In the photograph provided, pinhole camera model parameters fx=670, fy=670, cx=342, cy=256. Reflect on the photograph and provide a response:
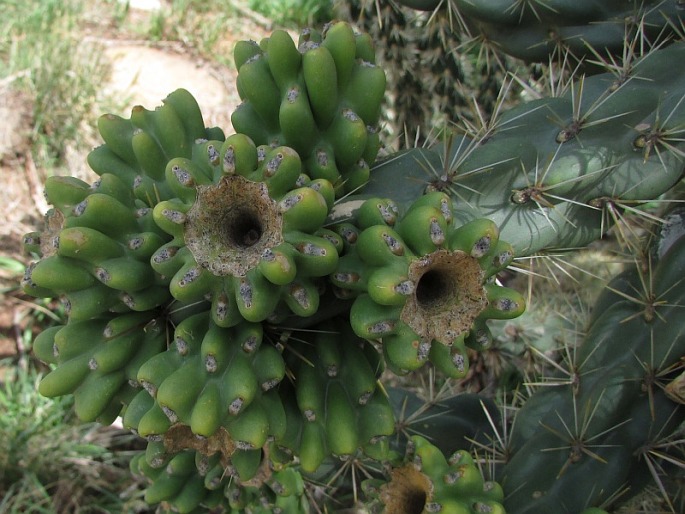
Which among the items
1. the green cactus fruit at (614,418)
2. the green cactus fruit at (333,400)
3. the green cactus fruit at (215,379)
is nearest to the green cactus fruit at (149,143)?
the green cactus fruit at (215,379)

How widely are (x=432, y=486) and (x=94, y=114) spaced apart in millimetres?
3600

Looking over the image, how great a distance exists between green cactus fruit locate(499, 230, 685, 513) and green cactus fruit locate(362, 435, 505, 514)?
195 mm

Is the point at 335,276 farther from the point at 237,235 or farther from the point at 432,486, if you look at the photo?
the point at 432,486

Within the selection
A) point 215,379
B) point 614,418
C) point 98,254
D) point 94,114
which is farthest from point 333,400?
point 94,114

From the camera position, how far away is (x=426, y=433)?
1931mm

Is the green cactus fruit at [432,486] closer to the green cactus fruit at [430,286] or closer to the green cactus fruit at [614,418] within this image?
the green cactus fruit at [614,418]

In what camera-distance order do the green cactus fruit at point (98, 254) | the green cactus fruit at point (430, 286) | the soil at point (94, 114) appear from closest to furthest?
the green cactus fruit at point (430, 286)
the green cactus fruit at point (98, 254)
the soil at point (94, 114)

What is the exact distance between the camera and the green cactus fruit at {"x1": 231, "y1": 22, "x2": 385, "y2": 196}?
1.26m

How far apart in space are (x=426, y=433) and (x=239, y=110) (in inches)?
42.8

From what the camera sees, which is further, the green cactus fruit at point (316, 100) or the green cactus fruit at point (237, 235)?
the green cactus fruit at point (316, 100)

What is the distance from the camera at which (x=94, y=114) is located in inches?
167

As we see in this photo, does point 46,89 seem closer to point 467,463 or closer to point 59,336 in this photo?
point 59,336

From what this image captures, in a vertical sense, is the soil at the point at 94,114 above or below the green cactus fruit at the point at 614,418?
below

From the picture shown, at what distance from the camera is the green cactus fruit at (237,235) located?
42.6 inches
